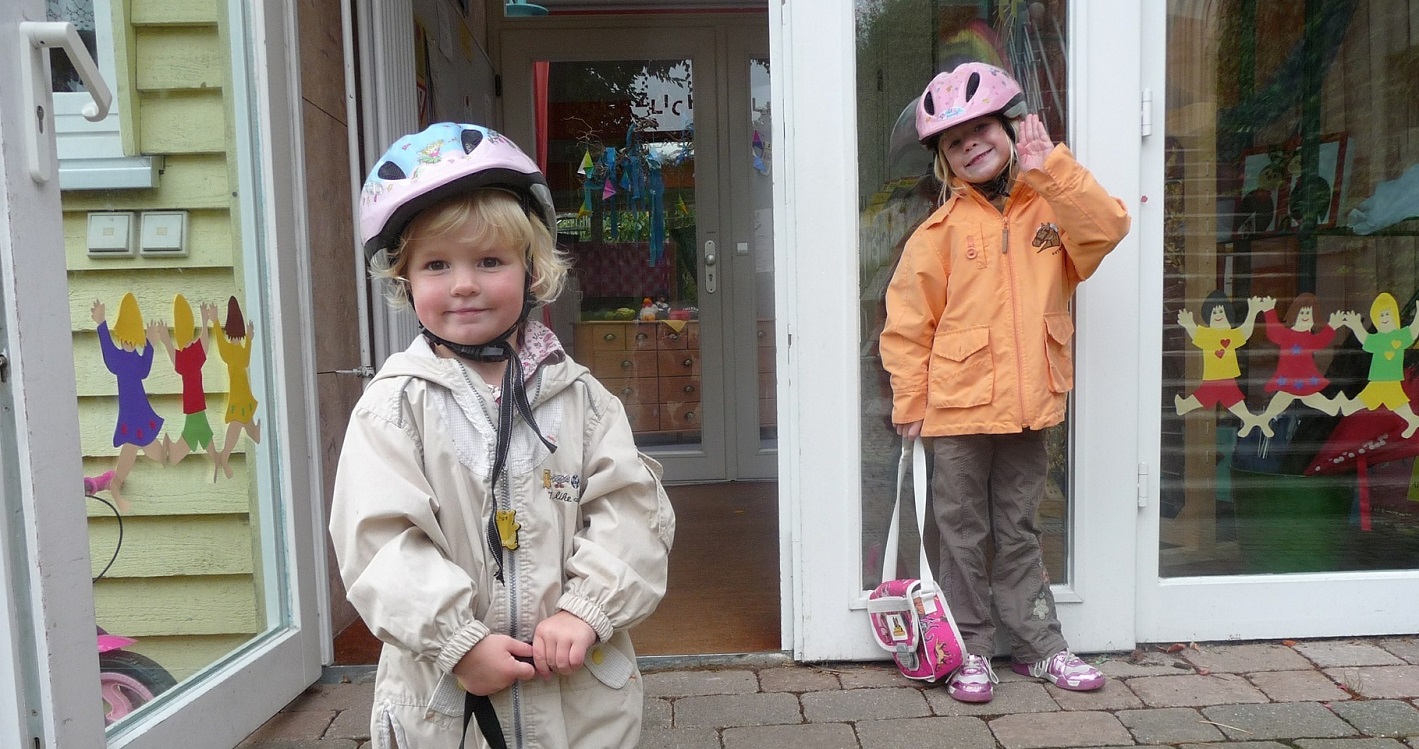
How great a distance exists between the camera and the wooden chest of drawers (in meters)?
5.22

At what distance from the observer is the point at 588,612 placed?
1.26 metres

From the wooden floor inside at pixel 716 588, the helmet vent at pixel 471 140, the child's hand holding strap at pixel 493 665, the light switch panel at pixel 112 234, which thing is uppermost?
the helmet vent at pixel 471 140

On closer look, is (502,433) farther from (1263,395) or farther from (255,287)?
(1263,395)

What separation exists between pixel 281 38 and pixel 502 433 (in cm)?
176

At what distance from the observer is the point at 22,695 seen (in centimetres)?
160

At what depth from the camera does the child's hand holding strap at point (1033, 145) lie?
2250mm

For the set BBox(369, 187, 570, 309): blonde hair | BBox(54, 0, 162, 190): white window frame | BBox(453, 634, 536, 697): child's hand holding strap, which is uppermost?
BBox(54, 0, 162, 190): white window frame

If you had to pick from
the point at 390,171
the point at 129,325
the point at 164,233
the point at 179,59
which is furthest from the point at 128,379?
the point at 390,171

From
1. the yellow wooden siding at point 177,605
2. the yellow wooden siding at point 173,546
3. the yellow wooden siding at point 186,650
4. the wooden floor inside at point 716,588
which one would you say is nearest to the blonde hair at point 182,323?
the yellow wooden siding at point 173,546

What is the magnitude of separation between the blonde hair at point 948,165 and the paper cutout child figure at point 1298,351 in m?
1.04

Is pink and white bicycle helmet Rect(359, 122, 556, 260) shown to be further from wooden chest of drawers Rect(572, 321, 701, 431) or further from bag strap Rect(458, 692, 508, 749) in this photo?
wooden chest of drawers Rect(572, 321, 701, 431)

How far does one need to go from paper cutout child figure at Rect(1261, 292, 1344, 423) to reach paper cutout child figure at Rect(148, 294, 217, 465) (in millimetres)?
2965

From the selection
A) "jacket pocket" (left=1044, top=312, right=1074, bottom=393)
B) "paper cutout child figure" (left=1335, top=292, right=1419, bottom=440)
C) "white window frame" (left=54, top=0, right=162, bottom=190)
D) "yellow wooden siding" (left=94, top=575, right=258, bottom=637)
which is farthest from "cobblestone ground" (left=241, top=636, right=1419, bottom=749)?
"white window frame" (left=54, top=0, right=162, bottom=190)

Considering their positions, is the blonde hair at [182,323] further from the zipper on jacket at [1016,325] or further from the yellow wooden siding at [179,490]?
the zipper on jacket at [1016,325]
